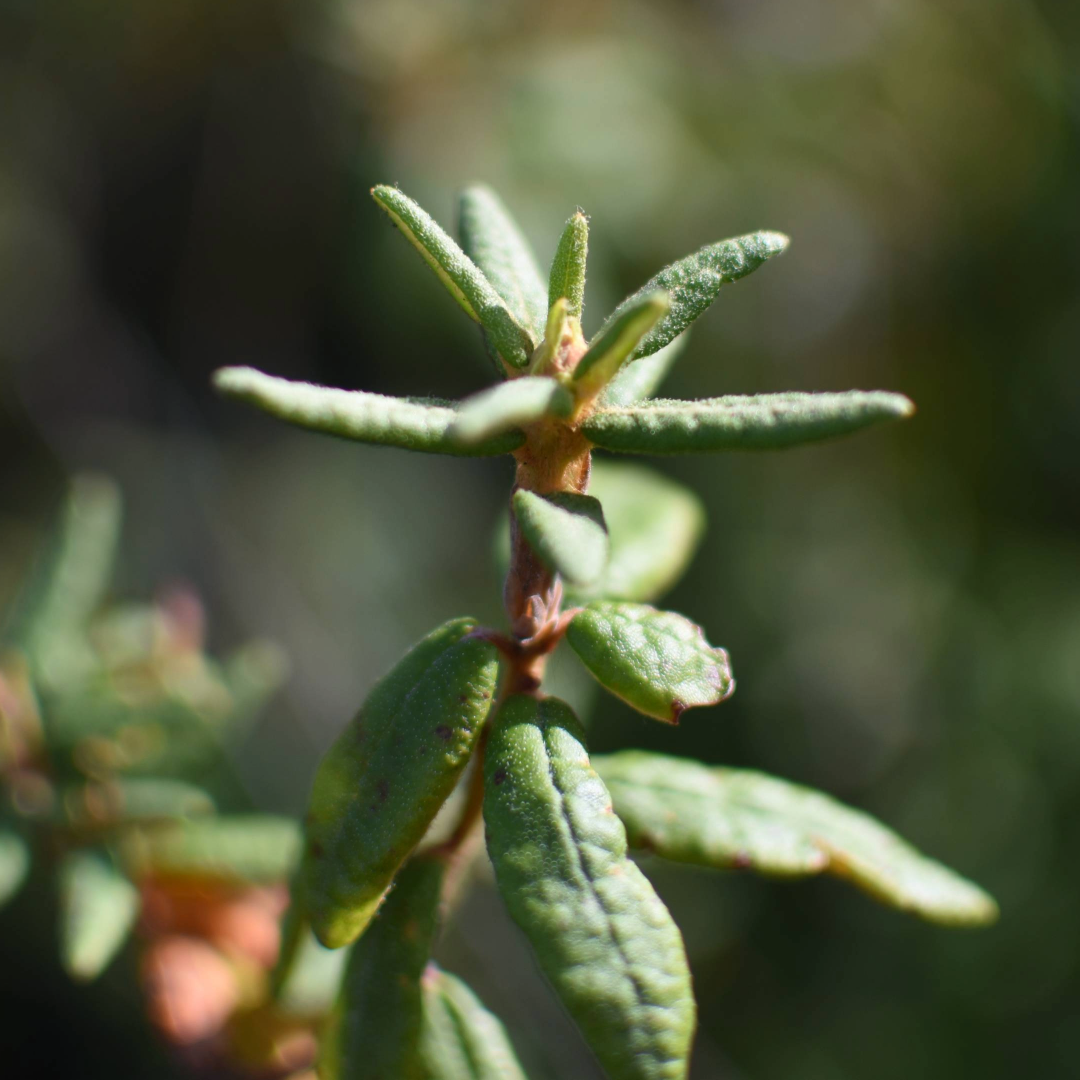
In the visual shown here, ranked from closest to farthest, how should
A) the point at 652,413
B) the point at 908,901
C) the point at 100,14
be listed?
the point at 652,413 → the point at 908,901 → the point at 100,14

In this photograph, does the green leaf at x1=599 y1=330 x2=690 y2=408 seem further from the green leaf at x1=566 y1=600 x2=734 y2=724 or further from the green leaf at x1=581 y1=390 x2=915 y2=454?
the green leaf at x1=566 y1=600 x2=734 y2=724

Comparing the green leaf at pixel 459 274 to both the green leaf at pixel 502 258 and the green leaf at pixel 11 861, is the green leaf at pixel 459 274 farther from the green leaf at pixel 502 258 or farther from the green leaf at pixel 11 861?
the green leaf at pixel 11 861

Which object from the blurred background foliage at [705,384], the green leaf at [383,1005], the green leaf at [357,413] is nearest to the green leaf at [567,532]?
the green leaf at [357,413]

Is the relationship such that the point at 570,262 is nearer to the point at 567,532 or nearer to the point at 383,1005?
the point at 567,532

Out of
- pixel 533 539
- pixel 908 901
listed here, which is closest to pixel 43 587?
pixel 533 539

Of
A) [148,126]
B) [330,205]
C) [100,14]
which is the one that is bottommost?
[330,205]

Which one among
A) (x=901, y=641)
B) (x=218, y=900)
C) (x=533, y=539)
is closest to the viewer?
(x=533, y=539)

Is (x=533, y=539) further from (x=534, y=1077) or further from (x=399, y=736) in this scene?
(x=534, y=1077)

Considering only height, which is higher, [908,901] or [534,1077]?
[908,901]
